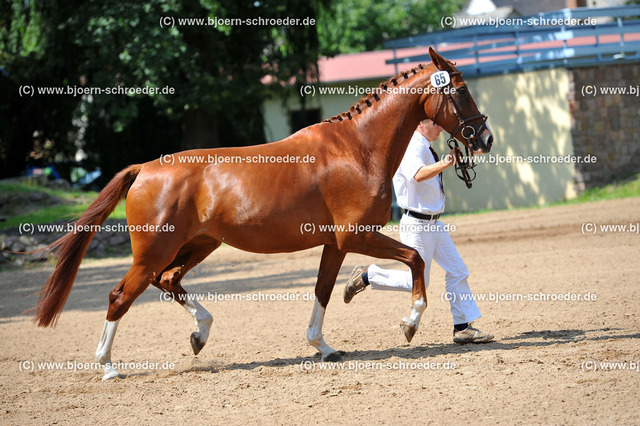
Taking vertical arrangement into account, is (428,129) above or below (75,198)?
below

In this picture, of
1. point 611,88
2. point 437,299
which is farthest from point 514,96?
point 437,299

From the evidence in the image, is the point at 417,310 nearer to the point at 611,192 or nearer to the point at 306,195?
the point at 306,195

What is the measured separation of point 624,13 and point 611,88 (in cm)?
242

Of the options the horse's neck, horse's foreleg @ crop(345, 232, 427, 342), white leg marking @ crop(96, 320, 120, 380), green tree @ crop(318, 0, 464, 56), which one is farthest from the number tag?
green tree @ crop(318, 0, 464, 56)

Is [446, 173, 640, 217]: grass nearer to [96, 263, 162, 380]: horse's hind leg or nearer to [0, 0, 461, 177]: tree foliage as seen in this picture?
[0, 0, 461, 177]: tree foliage

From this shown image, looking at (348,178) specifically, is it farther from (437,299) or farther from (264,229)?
(437,299)

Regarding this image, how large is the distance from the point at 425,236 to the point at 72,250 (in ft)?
10.4

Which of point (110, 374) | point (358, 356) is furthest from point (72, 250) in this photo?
point (358, 356)

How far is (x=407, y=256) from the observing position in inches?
240

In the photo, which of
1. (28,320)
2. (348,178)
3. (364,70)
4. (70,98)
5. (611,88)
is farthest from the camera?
(364,70)

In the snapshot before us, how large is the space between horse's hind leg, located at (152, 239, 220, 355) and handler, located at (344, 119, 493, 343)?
1364mm

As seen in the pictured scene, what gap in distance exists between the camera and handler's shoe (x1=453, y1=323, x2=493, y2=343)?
6.55 m

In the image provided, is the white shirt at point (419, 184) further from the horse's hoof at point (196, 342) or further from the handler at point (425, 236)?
the horse's hoof at point (196, 342)

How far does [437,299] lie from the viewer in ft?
29.1
